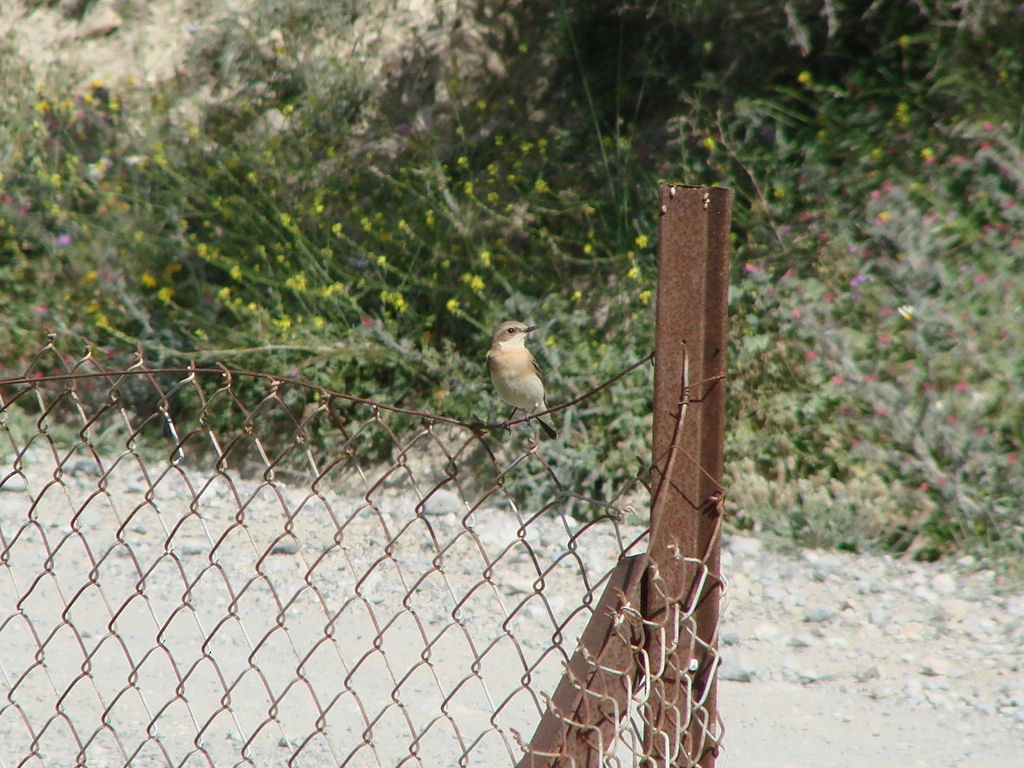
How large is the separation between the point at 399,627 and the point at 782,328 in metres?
2.48

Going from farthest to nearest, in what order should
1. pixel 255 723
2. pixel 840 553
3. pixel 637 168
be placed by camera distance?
pixel 637 168 → pixel 840 553 → pixel 255 723

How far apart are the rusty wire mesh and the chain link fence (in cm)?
1

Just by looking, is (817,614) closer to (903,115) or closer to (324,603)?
(324,603)

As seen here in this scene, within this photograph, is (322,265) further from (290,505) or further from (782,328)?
A: (782,328)

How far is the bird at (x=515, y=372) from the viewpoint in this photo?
4.28 m

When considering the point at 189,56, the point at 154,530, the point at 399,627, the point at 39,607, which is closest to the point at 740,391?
the point at 399,627

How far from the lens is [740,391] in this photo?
5.86 m

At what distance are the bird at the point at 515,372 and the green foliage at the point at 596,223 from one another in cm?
145

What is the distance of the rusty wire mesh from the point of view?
2.40m

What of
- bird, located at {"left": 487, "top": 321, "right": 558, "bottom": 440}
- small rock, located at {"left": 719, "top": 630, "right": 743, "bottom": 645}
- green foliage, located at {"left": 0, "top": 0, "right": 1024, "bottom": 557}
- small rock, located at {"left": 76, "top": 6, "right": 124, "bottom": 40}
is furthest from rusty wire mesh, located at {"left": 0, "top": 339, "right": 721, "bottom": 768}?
small rock, located at {"left": 76, "top": 6, "right": 124, "bottom": 40}

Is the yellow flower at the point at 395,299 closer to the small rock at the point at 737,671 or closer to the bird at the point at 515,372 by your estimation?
the bird at the point at 515,372

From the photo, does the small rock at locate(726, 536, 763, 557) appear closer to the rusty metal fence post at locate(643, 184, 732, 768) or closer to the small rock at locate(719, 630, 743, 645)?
the small rock at locate(719, 630, 743, 645)

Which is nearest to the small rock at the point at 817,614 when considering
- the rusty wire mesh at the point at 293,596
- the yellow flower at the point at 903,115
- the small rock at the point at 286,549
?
the rusty wire mesh at the point at 293,596

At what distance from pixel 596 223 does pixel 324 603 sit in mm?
3615
